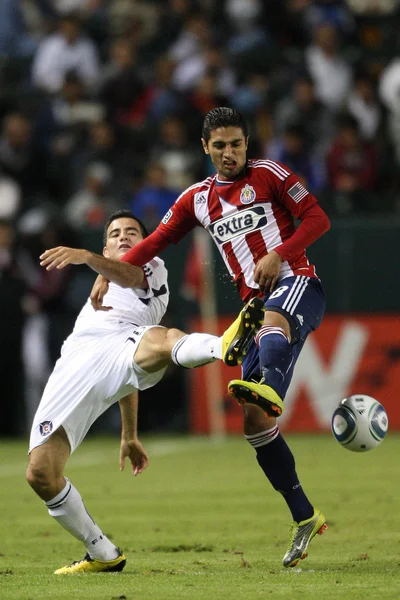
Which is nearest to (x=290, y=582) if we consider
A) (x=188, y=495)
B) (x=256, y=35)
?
(x=188, y=495)

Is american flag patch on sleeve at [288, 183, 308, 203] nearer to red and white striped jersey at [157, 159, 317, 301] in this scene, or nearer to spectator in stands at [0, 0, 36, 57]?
red and white striped jersey at [157, 159, 317, 301]

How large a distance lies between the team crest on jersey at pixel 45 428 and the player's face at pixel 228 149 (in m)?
1.87

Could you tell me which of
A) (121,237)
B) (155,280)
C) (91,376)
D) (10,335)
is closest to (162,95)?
(10,335)

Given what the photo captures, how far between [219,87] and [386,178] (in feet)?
9.29

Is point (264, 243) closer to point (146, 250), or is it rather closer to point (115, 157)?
point (146, 250)

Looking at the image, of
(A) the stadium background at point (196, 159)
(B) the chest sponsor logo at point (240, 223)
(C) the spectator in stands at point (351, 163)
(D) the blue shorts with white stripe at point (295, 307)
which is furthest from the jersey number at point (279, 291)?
(C) the spectator in stands at point (351, 163)

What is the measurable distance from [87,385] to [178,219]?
1244 millimetres

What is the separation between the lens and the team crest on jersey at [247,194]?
280 inches

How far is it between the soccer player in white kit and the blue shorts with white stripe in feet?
1.69

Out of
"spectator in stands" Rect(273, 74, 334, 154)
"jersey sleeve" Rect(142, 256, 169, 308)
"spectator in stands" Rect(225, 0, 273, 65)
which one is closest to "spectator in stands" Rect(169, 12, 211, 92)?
"spectator in stands" Rect(225, 0, 273, 65)

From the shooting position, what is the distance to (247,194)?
23.4 ft

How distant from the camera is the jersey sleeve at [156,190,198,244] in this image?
7359mm

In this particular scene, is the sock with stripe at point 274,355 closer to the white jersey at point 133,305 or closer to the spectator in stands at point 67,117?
the white jersey at point 133,305

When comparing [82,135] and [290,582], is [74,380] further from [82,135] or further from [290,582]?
[82,135]
